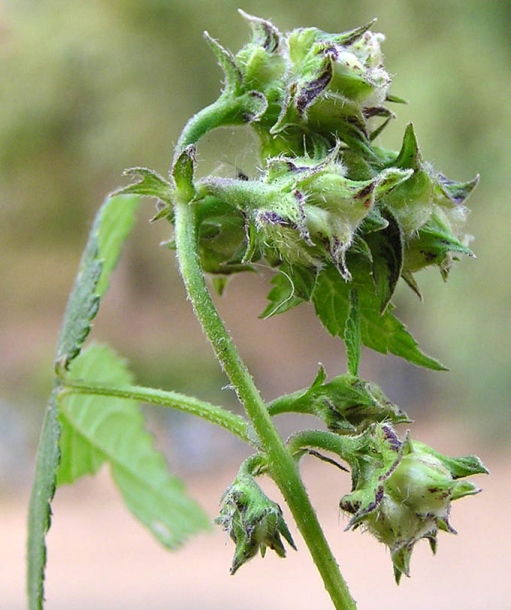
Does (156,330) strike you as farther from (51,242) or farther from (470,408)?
(470,408)

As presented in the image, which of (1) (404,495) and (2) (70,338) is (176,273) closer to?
(2) (70,338)

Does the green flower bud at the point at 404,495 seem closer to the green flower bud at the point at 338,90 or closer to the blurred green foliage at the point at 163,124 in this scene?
the green flower bud at the point at 338,90

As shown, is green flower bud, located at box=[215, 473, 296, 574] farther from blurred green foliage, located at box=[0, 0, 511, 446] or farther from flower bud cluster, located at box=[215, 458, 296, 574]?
blurred green foliage, located at box=[0, 0, 511, 446]

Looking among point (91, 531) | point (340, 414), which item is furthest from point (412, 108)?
point (340, 414)

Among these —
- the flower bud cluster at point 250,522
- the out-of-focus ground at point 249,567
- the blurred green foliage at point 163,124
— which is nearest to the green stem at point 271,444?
the flower bud cluster at point 250,522

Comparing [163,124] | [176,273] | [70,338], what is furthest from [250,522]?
[163,124]

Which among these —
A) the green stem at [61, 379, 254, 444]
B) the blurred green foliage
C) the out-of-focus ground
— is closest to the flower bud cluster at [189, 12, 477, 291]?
the green stem at [61, 379, 254, 444]
